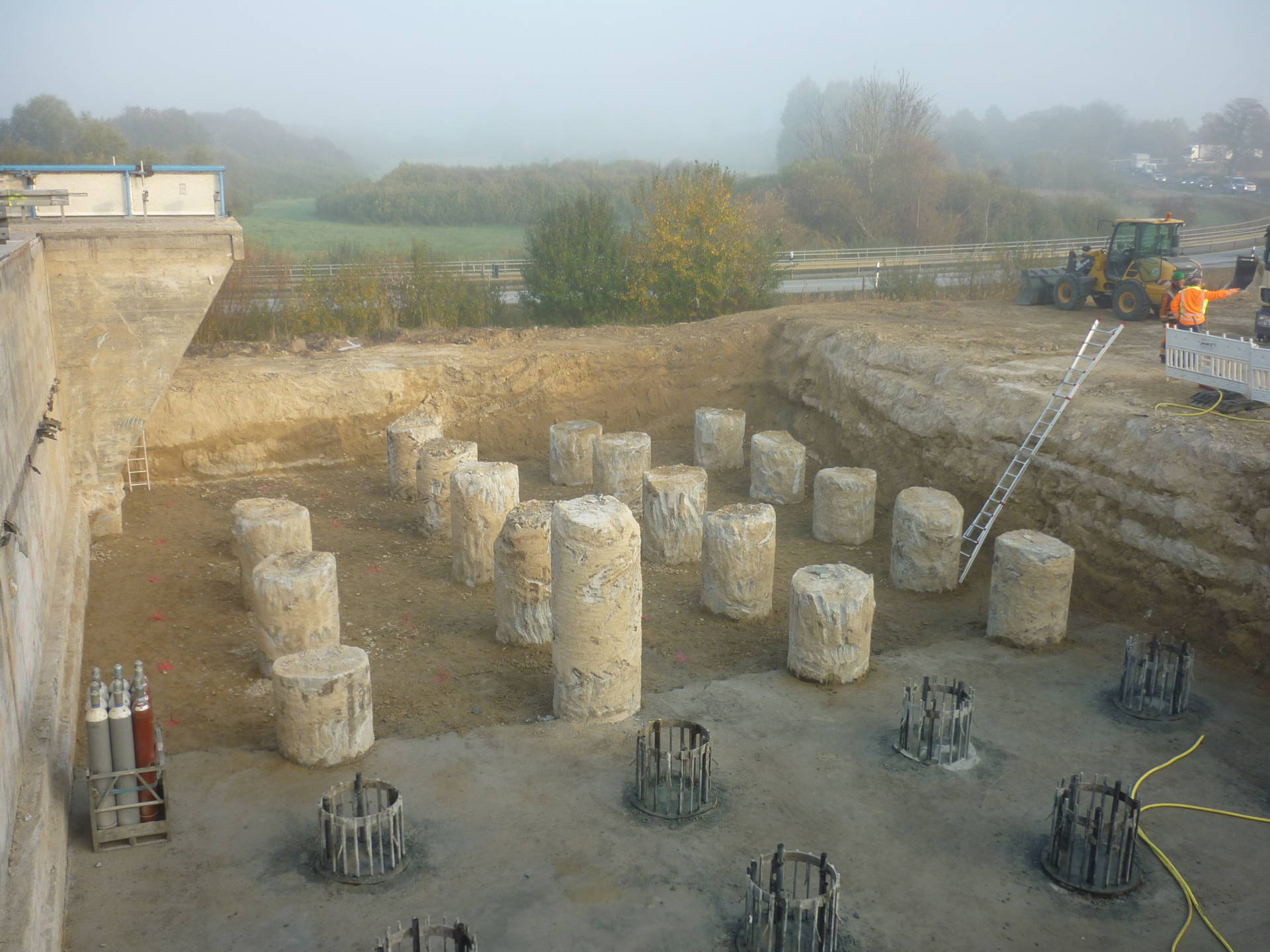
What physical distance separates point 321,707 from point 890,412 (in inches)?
362

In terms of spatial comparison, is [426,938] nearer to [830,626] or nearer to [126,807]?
[126,807]

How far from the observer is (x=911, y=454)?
1368cm

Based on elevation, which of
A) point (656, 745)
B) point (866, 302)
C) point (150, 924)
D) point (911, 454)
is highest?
point (866, 302)

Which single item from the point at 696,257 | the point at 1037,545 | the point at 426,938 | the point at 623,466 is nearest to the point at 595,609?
the point at 426,938

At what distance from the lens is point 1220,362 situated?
1116 cm

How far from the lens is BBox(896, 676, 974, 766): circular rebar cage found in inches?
319

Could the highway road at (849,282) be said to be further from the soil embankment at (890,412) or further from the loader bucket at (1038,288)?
the soil embankment at (890,412)

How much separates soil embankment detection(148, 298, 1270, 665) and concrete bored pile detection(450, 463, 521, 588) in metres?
5.15

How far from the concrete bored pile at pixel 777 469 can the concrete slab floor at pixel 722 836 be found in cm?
518

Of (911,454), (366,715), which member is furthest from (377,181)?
(366,715)

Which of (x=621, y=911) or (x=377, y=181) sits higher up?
(x=377, y=181)

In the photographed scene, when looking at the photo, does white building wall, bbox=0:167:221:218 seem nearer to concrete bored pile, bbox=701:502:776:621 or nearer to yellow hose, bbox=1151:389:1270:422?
concrete bored pile, bbox=701:502:776:621

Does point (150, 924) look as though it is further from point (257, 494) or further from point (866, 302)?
point (866, 302)

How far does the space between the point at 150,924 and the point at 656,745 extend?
3.52 m
